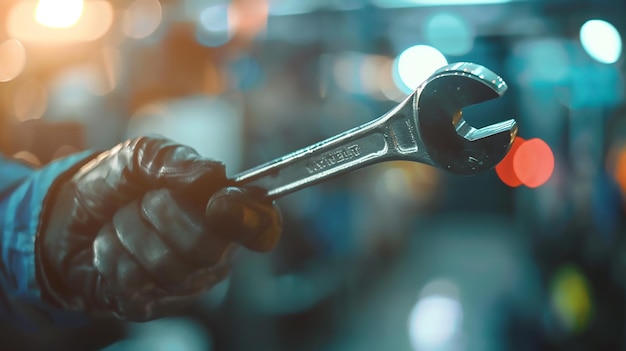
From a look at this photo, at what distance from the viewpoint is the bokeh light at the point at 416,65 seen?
82 centimetres

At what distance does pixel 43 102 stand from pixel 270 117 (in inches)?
38.0

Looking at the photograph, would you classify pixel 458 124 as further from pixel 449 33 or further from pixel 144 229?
pixel 449 33

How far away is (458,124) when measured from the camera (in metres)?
0.54

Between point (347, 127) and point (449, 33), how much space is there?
1.60ft

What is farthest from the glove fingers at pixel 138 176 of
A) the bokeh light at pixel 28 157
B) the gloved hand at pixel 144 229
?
the bokeh light at pixel 28 157

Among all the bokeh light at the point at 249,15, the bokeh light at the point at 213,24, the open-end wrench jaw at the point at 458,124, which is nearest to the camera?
the open-end wrench jaw at the point at 458,124

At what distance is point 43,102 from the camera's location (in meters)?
1.58

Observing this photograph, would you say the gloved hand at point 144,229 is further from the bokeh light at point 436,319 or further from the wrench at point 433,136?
the bokeh light at point 436,319

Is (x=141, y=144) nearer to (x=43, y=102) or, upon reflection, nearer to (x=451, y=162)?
(x=451, y=162)

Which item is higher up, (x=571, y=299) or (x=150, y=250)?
(x=150, y=250)

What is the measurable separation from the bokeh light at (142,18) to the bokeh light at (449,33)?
0.62 metres

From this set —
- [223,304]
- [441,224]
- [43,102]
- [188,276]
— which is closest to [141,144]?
[188,276]

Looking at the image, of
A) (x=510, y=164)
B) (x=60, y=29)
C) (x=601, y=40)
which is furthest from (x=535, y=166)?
(x=60, y=29)

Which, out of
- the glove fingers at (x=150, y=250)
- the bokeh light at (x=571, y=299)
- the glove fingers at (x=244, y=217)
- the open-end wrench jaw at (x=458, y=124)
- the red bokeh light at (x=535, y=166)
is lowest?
the bokeh light at (x=571, y=299)
